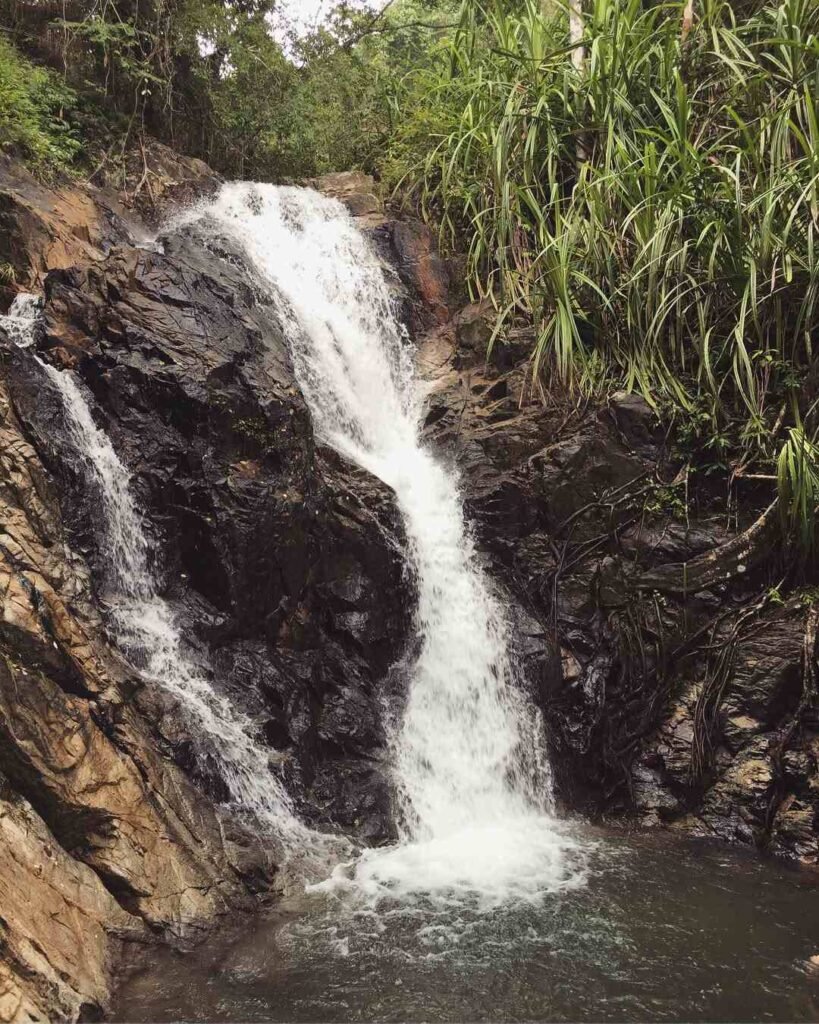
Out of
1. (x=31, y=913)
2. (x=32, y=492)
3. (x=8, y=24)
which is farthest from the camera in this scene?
(x=8, y=24)

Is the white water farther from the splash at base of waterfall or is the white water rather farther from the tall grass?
the tall grass

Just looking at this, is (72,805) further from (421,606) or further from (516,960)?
(421,606)

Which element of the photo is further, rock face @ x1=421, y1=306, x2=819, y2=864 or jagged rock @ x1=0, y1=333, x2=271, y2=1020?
rock face @ x1=421, y1=306, x2=819, y2=864

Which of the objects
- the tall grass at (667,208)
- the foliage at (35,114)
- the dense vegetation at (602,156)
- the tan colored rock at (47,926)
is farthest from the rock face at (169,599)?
the tall grass at (667,208)

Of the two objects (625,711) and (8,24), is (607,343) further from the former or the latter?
(8,24)

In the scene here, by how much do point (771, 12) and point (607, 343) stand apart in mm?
3694

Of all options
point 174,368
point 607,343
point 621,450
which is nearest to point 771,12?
point 607,343

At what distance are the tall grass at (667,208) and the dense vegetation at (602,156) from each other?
3 centimetres

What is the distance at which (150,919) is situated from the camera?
12.9ft

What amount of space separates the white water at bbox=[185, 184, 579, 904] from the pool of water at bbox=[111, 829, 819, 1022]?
1.08 feet

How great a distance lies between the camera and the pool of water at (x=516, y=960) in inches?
135

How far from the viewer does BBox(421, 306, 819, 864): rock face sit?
18.7 feet

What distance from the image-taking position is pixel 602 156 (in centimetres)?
769

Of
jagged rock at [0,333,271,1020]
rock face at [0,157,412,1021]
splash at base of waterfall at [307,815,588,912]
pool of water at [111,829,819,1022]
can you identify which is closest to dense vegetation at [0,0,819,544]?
rock face at [0,157,412,1021]
